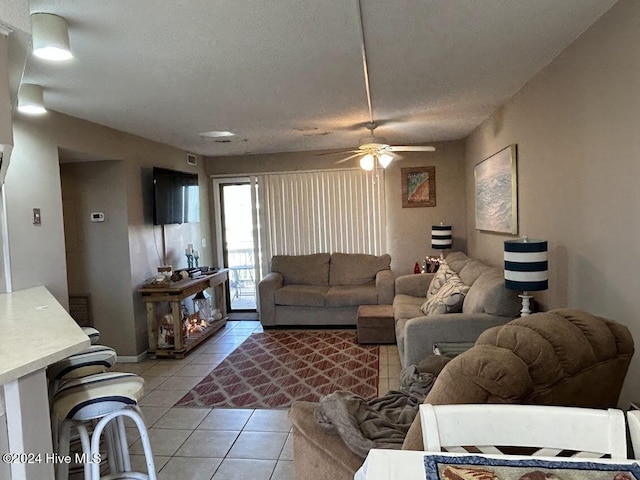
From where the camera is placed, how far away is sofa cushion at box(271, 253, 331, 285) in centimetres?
617

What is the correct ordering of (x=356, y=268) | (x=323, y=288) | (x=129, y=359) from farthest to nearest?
(x=356, y=268) → (x=323, y=288) → (x=129, y=359)

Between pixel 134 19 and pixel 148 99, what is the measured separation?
142 cm

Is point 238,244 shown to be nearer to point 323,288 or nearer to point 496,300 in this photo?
point 323,288

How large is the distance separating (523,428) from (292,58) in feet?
7.36

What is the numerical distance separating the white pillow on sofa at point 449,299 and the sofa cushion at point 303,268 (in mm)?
2258

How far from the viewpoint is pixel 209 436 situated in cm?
298

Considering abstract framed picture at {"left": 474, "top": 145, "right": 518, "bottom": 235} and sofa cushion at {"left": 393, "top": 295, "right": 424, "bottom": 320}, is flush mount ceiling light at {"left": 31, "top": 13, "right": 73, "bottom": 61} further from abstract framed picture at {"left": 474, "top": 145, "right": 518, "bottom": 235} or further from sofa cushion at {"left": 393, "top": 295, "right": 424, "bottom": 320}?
sofa cushion at {"left": 393, "top": 295, "right": 424, "bottom": 320}

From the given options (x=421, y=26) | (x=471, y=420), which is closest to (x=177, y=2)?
(x=421, y=26)

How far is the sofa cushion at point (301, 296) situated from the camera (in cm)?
557

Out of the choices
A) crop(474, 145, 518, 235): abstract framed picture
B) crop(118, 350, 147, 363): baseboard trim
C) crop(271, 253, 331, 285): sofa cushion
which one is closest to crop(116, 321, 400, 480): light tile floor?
crop(118, 350, 147, 363): baseboard trim

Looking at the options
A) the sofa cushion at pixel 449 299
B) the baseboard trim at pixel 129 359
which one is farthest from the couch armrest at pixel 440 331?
the baseboard trim at pixel 129 359

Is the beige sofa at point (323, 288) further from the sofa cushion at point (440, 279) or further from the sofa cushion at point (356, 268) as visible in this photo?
the sofa cushion at point (440, 279)

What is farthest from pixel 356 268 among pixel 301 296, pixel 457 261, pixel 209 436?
pixel 209 436

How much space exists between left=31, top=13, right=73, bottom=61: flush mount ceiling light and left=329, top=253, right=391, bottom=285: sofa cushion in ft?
15.1
